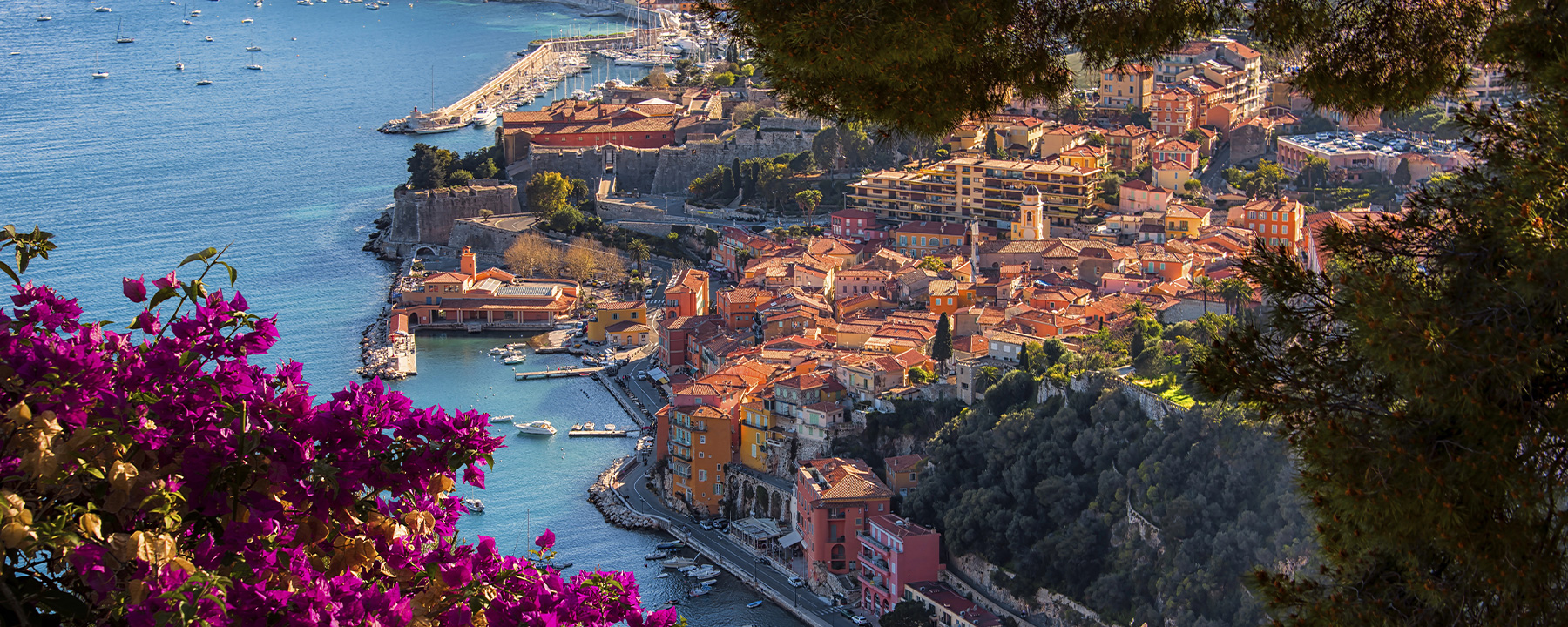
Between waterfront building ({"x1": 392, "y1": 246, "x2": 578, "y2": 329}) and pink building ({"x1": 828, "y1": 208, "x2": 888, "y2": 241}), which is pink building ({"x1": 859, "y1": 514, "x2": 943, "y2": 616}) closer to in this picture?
waterfront building ({"x1": 392, "y1": 246, "x2": 578, "y2": 329})

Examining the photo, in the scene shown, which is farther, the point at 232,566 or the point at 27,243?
the point at 27,243

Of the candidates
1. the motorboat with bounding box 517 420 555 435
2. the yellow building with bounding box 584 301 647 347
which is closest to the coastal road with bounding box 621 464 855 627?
the motorboat with bounding box 517 420 555 435

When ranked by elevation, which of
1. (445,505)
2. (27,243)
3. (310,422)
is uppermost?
(27,243)

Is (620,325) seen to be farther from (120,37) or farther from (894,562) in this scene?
(120,37)

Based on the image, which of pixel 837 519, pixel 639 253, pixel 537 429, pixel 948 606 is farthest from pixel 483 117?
pixel 948 606

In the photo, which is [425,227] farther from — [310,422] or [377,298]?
[310,422]

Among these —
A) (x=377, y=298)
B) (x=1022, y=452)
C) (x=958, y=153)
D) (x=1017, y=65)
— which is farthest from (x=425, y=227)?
(x=1017, y=65)

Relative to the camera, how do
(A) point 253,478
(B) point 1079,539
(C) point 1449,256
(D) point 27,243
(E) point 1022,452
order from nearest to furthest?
(A) point 253,478
(D) point 27,243
(C) point 1449,256
(B) point 1079,539
(E) point 1022,452
